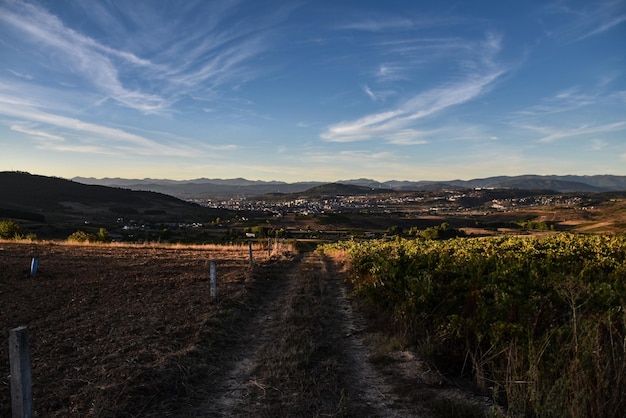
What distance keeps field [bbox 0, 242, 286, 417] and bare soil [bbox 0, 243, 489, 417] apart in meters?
0.03

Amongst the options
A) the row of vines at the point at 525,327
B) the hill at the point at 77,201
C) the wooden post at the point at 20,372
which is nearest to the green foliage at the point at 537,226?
the row of vines at the point at 525,327

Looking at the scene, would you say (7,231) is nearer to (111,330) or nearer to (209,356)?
(111,330)

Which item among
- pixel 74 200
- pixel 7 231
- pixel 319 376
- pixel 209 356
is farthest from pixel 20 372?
pixel 74 200

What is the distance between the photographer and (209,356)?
304 inches

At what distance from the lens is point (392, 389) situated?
6391mm

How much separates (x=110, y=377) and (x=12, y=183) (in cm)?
16492

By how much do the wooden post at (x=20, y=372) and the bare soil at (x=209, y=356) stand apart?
0.88 meters

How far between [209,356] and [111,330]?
8.83ft

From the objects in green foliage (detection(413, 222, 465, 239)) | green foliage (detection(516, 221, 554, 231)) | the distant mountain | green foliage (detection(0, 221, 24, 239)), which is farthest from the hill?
green foliage (detection(516, 221, 554, 231))

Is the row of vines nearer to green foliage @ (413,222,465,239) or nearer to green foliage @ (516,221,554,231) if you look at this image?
green foliage @ (413,222,465,239)

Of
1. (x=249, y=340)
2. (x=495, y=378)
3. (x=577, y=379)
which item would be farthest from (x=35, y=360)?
(x=577, y=379)

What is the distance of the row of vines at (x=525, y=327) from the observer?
4609 mm

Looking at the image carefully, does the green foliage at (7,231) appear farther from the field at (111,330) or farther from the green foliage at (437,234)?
the green foliage at (437,234)

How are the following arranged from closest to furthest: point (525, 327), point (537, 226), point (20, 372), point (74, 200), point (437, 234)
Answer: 1. point (20, 372)
2. point (525, 327)
3. point (437, 234)
4. point (537, 226)
5. point (74, 200)
